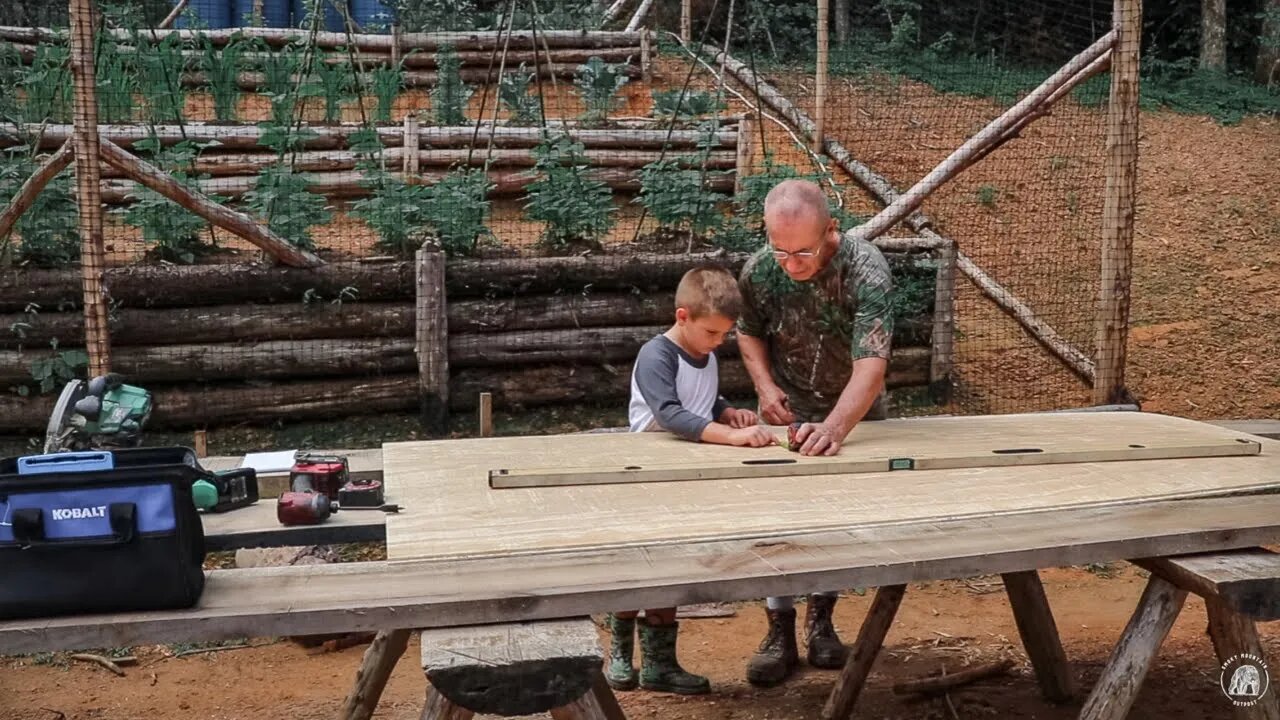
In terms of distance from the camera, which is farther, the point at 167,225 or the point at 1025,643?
the point at 167,225

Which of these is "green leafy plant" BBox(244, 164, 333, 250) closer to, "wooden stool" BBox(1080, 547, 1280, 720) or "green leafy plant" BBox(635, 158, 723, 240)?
"green leafy plant" BBox(635, 158, 723, 240)

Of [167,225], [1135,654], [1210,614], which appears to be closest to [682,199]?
[167,225]

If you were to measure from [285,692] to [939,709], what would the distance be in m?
2.52

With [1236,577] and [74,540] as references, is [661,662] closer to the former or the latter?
[1236,577]

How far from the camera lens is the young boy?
4.29 m

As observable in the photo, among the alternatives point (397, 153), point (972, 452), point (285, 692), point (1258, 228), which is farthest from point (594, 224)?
point (1258, 228)

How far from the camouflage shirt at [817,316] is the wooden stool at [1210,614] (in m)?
1.29

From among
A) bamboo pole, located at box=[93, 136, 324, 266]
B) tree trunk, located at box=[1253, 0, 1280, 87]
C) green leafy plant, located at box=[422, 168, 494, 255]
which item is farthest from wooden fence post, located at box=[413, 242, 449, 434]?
tree trunk, located at box=[1253, 0, 1280, 87]

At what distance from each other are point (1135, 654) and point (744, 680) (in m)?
1.99

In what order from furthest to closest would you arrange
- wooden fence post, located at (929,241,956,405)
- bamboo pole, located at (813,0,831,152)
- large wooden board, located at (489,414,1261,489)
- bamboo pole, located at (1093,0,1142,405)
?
1. bamboo pole, located at (813,0,831,152)
2. wooden fence post, located at (929,241,956,405)
3. bamboo pole, located at (1093,0,1142,405)
4. large wooden board, located at (489,414,1261,489)

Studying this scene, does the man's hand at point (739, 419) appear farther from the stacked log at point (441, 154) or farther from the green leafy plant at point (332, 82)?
the green leafy plant at point (332, 82)

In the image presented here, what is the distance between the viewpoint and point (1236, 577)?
3.10 metres

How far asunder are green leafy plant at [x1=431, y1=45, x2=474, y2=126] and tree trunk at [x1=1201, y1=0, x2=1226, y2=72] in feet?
28.9
